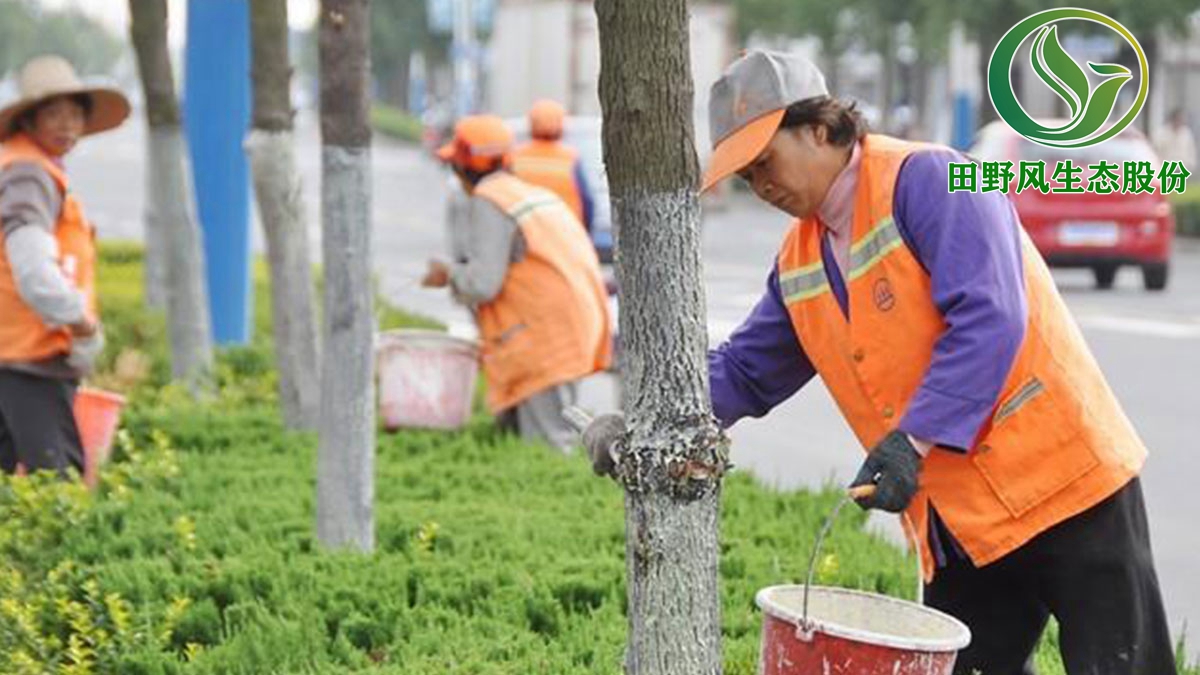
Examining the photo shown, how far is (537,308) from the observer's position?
10328mm

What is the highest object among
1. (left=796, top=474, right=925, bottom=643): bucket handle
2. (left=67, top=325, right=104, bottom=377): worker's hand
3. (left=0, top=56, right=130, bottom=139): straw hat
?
(left=0, top=56, right=130, bottom=139): straw hat

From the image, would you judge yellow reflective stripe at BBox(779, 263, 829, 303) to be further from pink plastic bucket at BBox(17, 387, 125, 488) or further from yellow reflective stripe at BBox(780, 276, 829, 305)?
pink plastic bucket at BBox(17, 387, 125, 488)

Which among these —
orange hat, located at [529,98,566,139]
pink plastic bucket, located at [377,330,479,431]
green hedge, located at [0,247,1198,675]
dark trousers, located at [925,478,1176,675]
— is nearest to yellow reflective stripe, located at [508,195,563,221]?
pink plastic bucket, located at [377,330,479,431]

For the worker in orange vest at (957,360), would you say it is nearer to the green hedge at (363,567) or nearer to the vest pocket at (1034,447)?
the vest pocket at (1034,447)

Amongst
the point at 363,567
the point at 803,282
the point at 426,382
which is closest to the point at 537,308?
the point at 426,382

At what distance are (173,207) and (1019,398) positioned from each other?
7786 millimetres

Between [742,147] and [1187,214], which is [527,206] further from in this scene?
[1187,214]

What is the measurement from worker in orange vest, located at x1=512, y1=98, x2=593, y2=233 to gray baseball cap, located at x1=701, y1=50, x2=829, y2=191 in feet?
26.7

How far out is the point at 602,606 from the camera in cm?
635

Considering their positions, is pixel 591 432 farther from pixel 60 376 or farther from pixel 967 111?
pixel 967 111

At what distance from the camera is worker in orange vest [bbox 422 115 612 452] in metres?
10.2

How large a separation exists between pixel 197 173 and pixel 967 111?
2930 cm

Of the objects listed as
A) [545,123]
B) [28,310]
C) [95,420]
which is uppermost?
[545,123]

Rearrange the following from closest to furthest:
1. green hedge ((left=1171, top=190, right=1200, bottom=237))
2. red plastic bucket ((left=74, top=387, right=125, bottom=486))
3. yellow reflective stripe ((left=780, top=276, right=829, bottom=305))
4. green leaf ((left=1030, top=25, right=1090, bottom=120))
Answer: yellow reflective stripe ((left=780, top=276, right=829, bottom=305)) < green leaf ((left=1030, top=25, right=1090, bottom=120)) < red plastic bucket ((left=74, top=387, right=125, bottom=486)) < green hedge ((left=1171, top=190, right=1200, bottom=237))
